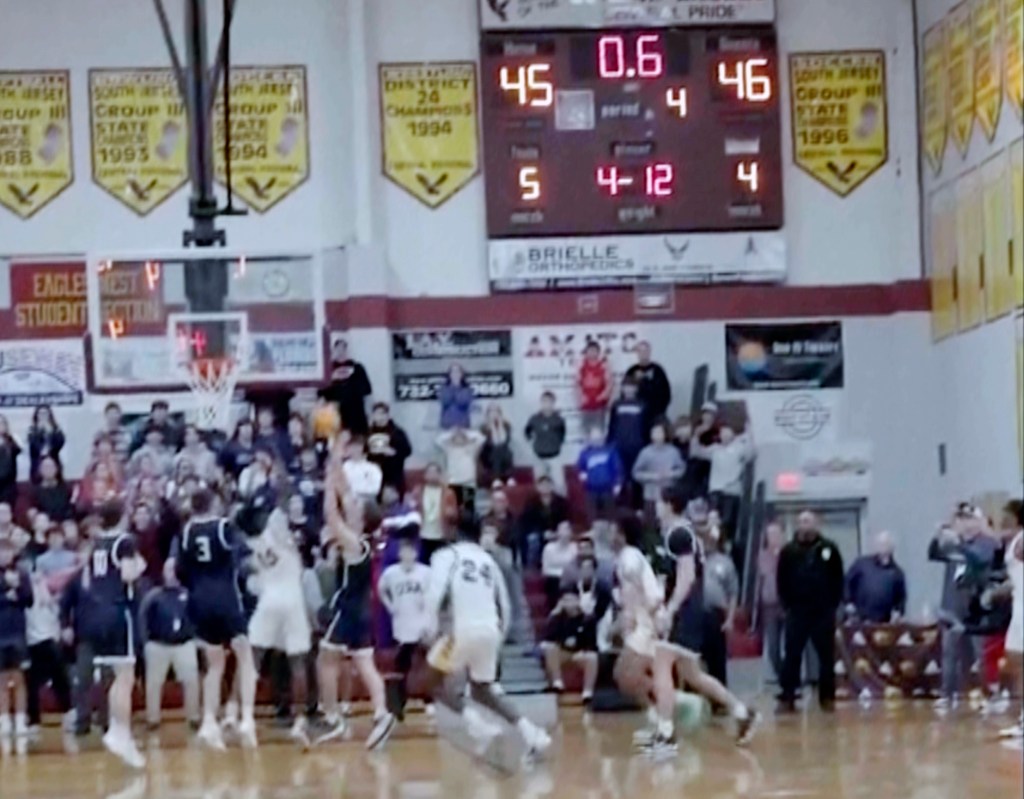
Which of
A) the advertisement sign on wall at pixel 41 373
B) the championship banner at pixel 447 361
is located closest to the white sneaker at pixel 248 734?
the championship banner at pixel 447 361

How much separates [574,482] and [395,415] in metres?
2.52

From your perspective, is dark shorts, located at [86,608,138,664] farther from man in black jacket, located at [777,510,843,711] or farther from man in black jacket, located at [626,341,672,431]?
man in black jacket, located at [626,341,672,431]

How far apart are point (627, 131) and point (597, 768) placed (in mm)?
13098

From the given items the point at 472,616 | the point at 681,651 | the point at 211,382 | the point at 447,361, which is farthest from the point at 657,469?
the point at 472,616

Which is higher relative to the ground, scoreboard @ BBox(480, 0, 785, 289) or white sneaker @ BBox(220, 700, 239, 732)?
scoreboard @ BBox(480, 0, 785, 289)

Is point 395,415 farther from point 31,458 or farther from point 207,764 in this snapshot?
point 207,764

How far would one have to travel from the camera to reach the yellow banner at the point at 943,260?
27.9m

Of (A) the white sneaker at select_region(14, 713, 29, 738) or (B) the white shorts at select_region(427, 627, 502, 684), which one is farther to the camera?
(A) the white sneaker at select_region(14, 713, 29, 738)

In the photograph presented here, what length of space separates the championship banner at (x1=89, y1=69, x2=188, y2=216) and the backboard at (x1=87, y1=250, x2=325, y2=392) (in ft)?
10.9

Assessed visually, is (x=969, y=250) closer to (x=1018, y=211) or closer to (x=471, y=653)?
(x=1018, y=211)

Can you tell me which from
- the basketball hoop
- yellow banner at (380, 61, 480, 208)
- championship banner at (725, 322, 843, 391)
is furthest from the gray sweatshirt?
the basketball hoop

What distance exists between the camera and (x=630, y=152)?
28000 mm

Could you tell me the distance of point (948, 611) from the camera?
74.7 feet

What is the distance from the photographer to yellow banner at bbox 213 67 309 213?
1137 inches
